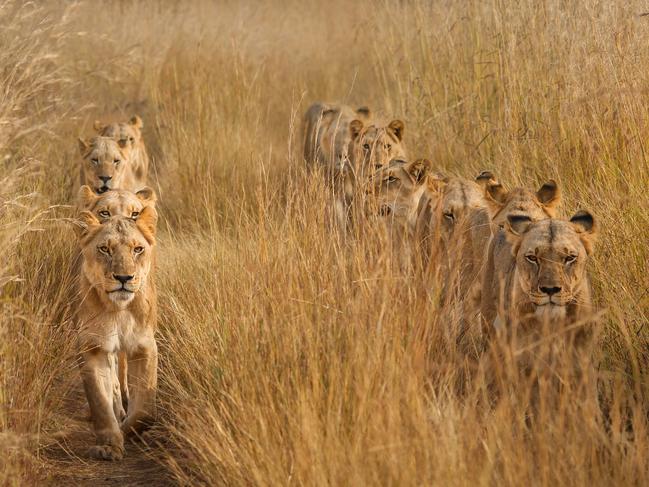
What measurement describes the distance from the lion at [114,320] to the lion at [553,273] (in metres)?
1.80

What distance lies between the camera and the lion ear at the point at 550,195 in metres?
5.99

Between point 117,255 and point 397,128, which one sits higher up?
point 397,128

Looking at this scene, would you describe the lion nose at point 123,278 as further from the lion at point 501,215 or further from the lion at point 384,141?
the lion at point 384,141

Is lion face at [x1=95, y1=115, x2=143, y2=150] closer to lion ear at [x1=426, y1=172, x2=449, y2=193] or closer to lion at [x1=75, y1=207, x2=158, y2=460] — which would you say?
lion ear at [x1=426, y1=172, x2=449, y2=193]

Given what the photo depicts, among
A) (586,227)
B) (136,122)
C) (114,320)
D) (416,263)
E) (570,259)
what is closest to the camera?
(570,259)

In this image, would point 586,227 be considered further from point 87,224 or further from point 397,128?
point 397,128

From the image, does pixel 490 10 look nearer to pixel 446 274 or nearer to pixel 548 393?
pixel 446 274

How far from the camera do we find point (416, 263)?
17.0ft

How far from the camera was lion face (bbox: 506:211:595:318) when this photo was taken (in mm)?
4738

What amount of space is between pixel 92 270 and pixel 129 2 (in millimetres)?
9774

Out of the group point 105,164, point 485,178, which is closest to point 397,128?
point 485,178

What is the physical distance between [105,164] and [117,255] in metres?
3.56

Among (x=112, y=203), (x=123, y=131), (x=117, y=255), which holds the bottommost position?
(x=117, y=255)

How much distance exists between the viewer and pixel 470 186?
676cm
